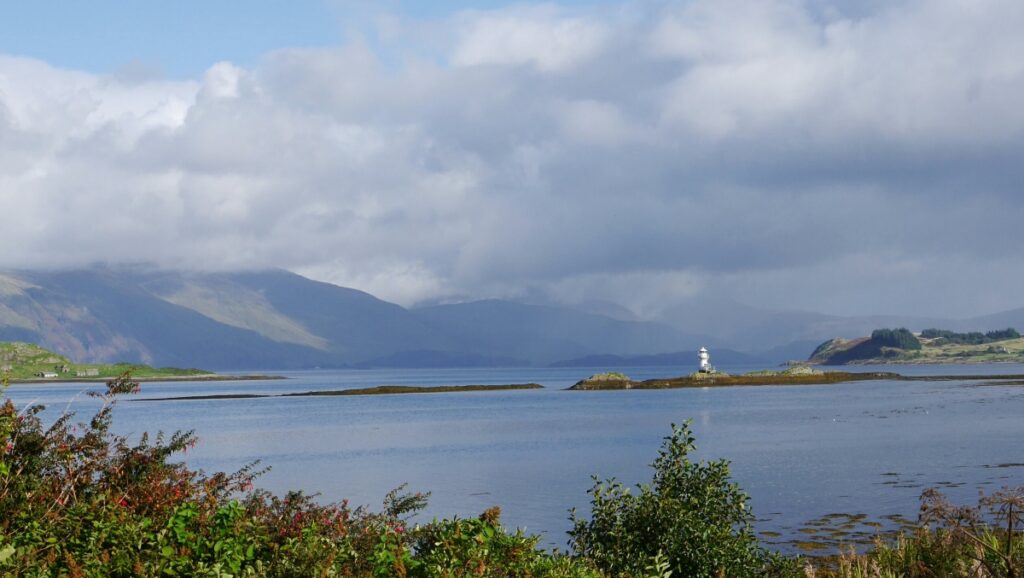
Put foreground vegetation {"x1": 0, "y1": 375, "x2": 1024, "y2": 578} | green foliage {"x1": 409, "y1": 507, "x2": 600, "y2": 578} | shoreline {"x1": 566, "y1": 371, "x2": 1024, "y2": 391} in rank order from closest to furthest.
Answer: green foliage {"x1": 409, "y1": 507, "x2": 600, "y2": 578}, foreground vegetation {"x1": 0, "y1": 375, "x2": 1024, "y2": 578}, shoreline {"x1": 566, "y1": 371, "x2": 1024, "y2": 391}

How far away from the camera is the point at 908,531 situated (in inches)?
1227

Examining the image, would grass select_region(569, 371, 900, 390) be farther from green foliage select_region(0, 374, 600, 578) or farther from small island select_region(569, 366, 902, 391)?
green foliage select_region(0, 374, 600, 578)

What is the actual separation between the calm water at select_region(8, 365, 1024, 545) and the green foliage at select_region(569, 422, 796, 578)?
10.5 meters

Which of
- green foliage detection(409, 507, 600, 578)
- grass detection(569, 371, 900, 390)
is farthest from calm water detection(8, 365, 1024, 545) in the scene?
grass detection(569, 371, 900, 390)

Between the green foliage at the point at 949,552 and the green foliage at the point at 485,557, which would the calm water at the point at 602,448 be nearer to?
the green foliage at the point at 485,557

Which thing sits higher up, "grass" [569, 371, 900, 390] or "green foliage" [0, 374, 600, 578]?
"green foliage" [0, 374, 600, 578]

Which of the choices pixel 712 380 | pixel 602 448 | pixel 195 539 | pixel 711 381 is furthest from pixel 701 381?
pixel 195 539

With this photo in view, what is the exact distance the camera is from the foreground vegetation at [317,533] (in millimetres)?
10656

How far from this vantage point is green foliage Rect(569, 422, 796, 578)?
54.4ft

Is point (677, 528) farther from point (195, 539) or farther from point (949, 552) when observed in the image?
point (195, 539)

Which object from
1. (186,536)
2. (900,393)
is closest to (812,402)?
(900,393)

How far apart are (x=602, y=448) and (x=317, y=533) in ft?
182

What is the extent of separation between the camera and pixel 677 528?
16875mm

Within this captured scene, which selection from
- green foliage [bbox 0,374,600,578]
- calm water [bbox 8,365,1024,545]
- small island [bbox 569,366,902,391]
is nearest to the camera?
green foliage [bbox 0,374,600,578]
